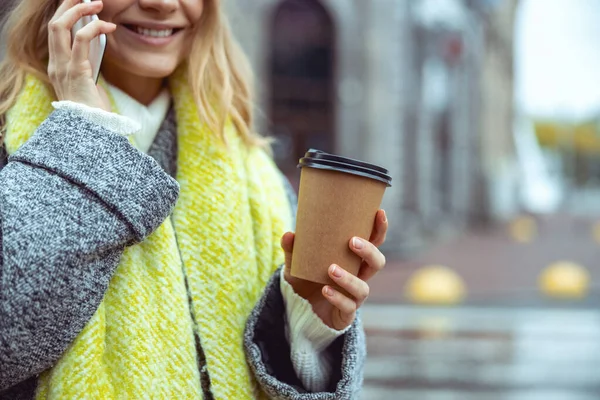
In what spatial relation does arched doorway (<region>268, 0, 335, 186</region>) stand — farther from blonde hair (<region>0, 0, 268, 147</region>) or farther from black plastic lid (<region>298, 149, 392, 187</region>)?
black plastic lid (<region>298, 149, 392, 187</region>)

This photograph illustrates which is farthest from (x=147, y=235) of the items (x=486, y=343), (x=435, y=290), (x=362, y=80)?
(x=362, y=80)

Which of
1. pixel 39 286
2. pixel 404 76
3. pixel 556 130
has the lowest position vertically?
pixel 39 286

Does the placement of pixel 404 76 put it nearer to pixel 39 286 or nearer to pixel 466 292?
pixel 466 292

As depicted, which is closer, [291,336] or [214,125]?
[291,336]

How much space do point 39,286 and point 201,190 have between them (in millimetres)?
502

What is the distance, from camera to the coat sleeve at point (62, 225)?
4.74ft

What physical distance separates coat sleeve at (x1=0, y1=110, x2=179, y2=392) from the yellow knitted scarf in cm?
8

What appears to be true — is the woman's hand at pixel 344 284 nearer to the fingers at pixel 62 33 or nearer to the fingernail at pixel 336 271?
the fingernail at pixel 336 271

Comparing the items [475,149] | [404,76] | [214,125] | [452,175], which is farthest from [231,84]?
[475,149]

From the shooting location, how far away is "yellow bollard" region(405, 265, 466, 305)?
Result: 389 inches

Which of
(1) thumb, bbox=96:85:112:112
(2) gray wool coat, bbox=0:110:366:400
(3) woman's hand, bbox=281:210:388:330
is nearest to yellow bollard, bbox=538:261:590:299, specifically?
(3) woman's hand, bbox=281:210:388:330

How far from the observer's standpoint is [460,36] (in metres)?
21.2

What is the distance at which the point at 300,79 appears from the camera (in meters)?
16.0

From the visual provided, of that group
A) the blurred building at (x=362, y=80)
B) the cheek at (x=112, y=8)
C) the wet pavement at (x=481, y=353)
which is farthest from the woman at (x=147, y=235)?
the blurred building at (x=362, y=80)
